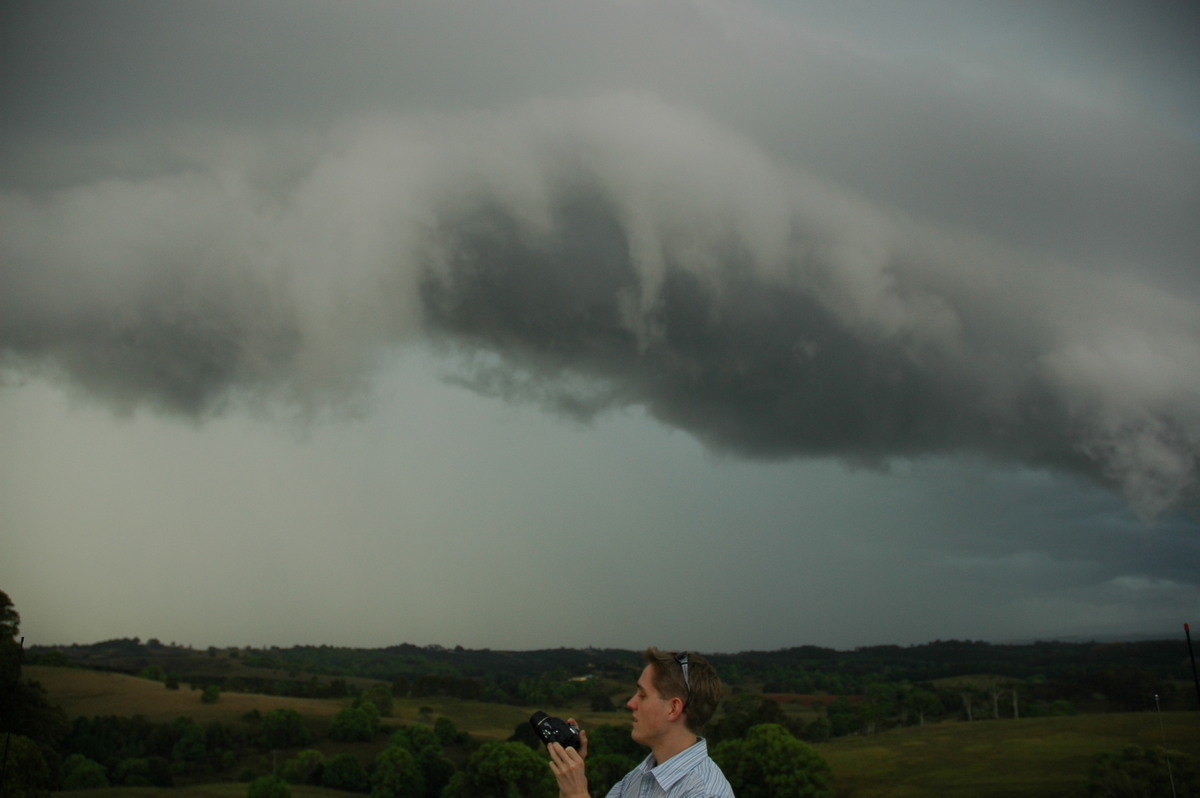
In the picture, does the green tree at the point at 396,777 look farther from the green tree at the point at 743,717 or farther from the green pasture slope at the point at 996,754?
the green pasture slope at the point at 996,754

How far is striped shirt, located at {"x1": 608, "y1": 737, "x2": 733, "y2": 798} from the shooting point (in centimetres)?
536

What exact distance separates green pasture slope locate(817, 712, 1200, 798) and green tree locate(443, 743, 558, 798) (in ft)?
121

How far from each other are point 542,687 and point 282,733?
7327 centimetres

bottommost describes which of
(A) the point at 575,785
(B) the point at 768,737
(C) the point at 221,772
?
(C) the point at 221,772

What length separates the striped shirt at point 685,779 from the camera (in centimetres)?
536

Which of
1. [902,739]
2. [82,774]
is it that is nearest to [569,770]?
[82,774]

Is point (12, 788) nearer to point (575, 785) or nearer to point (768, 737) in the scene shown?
point (768, 737)

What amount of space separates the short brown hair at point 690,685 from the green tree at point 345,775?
129 metres

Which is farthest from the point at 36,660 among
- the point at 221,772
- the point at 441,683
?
the point at 441,683

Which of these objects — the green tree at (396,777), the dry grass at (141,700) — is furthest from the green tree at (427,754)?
the dry grass at (141,700)

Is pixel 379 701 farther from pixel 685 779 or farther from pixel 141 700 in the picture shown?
pixel 685 779

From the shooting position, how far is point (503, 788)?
99.0m

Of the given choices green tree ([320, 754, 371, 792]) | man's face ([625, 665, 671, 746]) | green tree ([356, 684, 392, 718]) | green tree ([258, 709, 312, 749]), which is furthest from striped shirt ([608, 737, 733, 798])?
green tree ([356, 684, 392, 718])

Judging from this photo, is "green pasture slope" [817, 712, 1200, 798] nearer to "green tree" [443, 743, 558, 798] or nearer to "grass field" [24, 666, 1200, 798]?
"grass field" [24, 666, 1200, 798]
